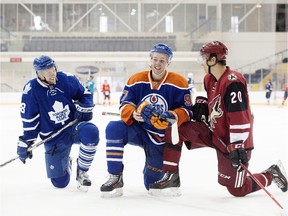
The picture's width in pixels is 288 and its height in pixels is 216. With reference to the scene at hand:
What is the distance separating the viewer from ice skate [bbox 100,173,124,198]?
2.20 meters

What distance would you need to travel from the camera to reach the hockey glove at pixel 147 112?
216 cm

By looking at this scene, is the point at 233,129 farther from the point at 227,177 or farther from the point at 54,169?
the point at 54,169

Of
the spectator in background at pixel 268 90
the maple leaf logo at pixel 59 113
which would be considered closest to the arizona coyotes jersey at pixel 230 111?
the maple leaf logo at pixel 59 113

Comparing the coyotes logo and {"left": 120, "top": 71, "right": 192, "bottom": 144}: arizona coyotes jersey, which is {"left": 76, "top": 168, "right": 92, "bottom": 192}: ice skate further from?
the coyotes logo

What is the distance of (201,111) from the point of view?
234 centimetres

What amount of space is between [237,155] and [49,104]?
108 cm

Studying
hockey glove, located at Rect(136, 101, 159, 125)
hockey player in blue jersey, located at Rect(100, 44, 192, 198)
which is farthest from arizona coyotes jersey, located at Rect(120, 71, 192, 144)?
hockey glove, located at Rect(136, 101, 159, 125)

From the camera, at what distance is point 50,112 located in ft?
7.95

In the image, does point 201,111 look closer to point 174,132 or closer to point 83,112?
point 174,132

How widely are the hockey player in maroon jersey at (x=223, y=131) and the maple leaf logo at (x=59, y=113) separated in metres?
0.62

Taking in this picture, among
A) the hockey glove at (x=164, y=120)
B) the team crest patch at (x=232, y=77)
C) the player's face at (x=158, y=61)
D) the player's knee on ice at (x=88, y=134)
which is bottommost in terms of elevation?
the player's knee on ice at (x=88, y=134)

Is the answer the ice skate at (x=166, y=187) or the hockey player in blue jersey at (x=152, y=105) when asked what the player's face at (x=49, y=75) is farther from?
the ice skate at (x=166, y=187)

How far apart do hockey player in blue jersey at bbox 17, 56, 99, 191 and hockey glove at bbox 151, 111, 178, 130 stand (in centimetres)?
38

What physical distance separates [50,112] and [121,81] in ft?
48.8
